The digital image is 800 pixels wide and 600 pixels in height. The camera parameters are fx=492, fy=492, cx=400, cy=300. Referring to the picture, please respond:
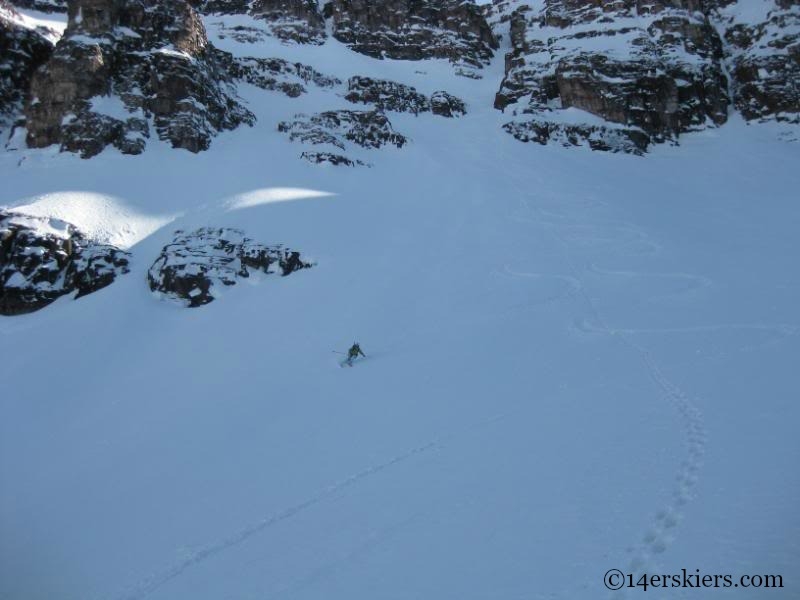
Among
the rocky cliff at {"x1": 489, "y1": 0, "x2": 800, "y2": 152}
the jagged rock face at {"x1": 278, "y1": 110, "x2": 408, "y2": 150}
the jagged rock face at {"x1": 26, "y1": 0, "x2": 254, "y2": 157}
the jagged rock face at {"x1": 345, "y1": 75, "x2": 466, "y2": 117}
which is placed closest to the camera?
the jagged rock face at {"x1": 26, "y1": 0, "x2": 254, "y2": 157}

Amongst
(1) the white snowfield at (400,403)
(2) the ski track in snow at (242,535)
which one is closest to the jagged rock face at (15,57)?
(1) the white snowfield at (400,403)

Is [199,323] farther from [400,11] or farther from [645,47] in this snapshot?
[400,11]

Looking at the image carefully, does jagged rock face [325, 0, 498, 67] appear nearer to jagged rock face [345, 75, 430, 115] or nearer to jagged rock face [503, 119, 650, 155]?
jagged rock face [345, 75, 430, 115]

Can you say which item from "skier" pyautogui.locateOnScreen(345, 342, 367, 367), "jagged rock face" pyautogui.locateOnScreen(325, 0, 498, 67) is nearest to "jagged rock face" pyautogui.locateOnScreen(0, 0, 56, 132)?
"skier" pyautogui.locateOnScreen(345, 342, 367, 367)

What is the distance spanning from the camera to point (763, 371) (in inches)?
326

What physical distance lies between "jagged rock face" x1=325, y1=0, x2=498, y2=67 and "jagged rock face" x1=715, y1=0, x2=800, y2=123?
22.7 metres

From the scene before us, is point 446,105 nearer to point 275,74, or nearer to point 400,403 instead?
point 275,74

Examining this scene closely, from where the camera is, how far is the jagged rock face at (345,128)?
2764 centimetres

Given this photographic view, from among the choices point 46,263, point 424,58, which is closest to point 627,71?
point 424,58

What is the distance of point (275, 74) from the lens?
122 ft

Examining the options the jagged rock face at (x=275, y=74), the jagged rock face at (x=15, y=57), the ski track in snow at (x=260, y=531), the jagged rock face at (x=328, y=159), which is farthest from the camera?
the jagged rock face at (x=275, y=74)

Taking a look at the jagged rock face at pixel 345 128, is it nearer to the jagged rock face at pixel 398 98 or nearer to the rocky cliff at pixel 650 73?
the jagged rock face at pixel 398 98

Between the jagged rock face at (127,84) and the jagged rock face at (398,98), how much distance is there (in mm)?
13232

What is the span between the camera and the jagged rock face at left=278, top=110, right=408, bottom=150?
2764 centimetres
